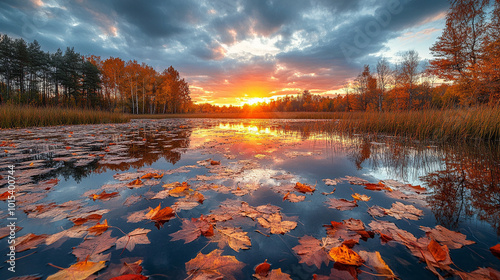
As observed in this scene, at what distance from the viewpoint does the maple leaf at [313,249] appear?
1.01 meters

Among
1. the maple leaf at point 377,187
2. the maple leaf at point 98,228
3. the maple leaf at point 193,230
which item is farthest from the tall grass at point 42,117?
the maple leaf at point 377,187

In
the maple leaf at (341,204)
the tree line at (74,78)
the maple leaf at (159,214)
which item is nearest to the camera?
the maple leaf at (159,214)

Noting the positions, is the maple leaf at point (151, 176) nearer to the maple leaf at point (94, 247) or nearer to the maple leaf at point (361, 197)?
the maple leaf at point (94, 247)

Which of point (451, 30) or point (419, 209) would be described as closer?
point (419, 209)

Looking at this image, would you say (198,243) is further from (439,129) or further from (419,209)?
(439,129)

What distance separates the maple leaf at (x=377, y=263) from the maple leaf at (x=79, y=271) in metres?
1.42

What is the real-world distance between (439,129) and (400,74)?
28.8 metres

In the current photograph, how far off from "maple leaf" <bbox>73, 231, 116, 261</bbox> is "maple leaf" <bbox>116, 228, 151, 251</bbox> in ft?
0.16

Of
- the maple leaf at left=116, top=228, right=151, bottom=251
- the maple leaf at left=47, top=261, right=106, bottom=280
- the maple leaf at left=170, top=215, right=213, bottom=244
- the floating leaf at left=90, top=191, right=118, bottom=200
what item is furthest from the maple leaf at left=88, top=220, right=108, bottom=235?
the floating leaf at left=90, top=191, right=118, bottom=200

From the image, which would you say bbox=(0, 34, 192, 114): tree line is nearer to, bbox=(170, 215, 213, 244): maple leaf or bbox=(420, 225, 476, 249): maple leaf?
bbox=(170, 215, 213, 244): maple leaf

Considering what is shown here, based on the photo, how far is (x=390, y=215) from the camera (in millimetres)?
1519

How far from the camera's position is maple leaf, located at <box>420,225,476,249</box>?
114cm

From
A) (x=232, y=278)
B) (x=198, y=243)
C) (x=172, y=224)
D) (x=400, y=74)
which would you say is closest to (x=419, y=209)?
(x=232, y=278)

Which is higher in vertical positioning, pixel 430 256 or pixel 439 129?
pixel 439 129
